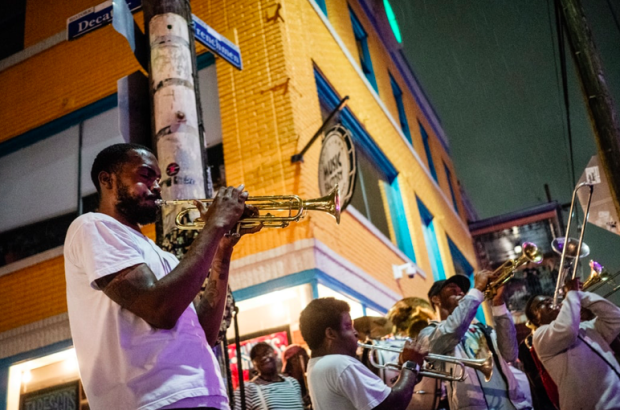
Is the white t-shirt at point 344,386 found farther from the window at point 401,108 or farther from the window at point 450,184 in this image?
the window at point 450,184

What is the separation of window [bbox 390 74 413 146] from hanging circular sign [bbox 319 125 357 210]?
932 cm

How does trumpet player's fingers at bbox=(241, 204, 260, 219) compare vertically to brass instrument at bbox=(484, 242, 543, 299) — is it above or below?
above

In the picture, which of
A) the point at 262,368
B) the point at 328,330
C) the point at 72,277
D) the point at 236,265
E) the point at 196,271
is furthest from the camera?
the point at 236,265

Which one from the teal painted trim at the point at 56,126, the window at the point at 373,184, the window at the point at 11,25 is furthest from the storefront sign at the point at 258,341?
the window at the point at 11,25

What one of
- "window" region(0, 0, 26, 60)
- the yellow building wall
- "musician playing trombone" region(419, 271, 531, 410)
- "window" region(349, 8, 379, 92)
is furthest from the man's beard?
"window" region(349, 8, 379, 92)

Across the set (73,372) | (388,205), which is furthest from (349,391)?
(388,205)

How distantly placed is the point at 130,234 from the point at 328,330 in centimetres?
209

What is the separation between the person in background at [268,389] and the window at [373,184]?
17.2 ft

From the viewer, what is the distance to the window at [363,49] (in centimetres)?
1409

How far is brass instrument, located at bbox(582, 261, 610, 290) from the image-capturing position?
690 centimetres

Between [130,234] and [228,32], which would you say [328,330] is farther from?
[228,32]

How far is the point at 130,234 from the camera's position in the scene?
2152 millimetres

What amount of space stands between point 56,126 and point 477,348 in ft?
28.7

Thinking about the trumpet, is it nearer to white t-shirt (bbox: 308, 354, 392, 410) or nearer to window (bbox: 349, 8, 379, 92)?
white t-shirt (bbox: 308, 354, 392, 410)
